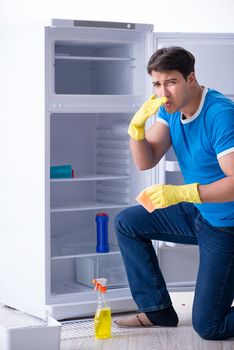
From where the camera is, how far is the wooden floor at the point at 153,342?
353cm

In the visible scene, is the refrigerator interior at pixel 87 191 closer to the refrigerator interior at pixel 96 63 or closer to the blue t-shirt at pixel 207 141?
the refrigerator interior at pixel 96 63

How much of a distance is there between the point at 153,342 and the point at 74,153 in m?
1.24

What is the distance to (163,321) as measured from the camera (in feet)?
12.4

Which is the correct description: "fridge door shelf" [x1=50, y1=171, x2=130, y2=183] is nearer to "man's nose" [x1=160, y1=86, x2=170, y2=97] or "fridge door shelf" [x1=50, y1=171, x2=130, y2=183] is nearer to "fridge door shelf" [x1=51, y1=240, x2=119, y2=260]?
"fridge door shelf" [x1=51, y1=240, x2=119, y2=260]

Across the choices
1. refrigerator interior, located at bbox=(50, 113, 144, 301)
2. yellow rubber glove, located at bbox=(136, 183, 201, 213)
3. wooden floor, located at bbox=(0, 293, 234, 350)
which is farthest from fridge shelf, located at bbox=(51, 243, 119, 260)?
yellow rubber glove, located at bbox=(136, 183, 201, 213)

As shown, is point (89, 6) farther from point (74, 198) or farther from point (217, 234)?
point (217, 234)

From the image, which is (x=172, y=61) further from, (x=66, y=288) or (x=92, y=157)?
(x=66, y=288)

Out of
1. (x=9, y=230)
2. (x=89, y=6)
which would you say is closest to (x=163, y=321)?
(x=9, y=230)

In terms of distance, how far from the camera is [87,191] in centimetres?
451

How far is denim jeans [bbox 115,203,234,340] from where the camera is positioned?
3.53 meters

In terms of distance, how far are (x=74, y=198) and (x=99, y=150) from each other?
294mm

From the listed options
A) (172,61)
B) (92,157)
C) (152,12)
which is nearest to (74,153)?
(92,157)

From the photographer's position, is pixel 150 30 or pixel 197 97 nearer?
pixel 197 97

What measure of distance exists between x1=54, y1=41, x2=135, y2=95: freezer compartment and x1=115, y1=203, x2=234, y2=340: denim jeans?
0.73m
